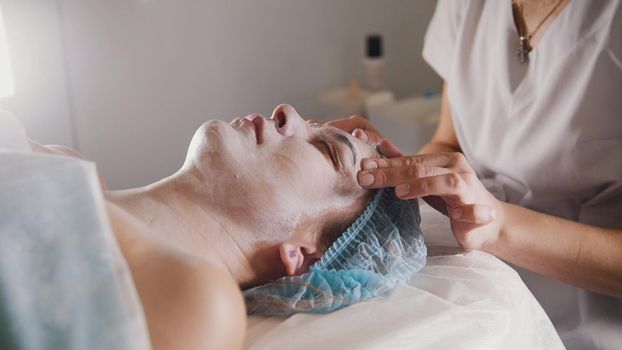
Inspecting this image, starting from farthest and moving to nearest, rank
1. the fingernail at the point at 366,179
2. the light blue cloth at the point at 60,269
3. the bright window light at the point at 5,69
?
the bright window light at the point at 5,69, the fingernail at the point at 366,179, the light blue cloth at the point at 60,269

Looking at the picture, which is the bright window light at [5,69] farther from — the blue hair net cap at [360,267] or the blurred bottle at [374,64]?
the blurred bottle at [374,64]

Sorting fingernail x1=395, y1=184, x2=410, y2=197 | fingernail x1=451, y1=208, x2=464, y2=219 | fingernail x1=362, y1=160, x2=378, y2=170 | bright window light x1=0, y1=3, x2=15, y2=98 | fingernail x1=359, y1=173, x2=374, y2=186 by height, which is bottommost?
fingernail x1=451, y1=208, x2=464, y2=219

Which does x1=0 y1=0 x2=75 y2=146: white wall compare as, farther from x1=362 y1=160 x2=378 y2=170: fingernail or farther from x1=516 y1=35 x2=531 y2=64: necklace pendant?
x1=516 y1=35 x2=531 y2=64: necklace pendant

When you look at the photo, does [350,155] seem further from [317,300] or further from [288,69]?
[288,69]

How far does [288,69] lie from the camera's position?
2.13 m

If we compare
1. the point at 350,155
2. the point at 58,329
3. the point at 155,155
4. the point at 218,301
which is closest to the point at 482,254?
the point at 350,155

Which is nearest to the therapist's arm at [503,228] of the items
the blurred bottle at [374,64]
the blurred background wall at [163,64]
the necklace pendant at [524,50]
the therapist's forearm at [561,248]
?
the therapist's forearm at [561,248]

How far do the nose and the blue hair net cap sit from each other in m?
0.18

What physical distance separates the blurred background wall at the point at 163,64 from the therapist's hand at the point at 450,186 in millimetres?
1101

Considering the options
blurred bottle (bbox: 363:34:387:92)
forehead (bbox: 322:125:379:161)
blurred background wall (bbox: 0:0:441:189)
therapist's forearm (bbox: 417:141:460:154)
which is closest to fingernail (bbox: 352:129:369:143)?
forehead (bbox: 322:125:379:161)

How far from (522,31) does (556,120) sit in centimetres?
22

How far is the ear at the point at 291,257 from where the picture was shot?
92cm

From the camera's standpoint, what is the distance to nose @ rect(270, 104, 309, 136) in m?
1.01

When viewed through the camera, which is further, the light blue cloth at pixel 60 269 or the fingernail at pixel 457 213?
the fingernail at pixel 457 213
